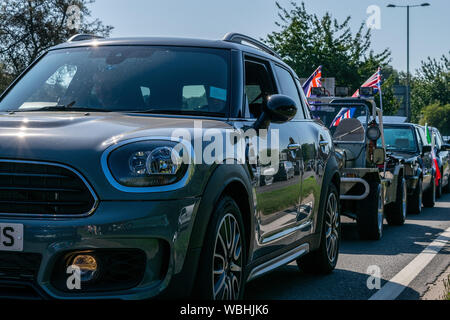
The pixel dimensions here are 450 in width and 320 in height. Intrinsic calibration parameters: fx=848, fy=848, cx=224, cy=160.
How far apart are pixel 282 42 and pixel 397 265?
3252 centimetres

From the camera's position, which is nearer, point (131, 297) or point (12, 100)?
point (131, 297)

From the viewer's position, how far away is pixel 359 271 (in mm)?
7957

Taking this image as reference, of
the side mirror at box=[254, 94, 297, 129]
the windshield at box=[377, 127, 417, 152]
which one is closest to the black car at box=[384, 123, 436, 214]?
the windshield at box=[377, 127, 417, 152]

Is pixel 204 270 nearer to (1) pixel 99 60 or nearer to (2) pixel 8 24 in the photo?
(1) pixel 99 60

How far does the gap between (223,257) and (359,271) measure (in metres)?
3.41

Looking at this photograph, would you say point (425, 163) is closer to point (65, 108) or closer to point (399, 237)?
point (399, 237)

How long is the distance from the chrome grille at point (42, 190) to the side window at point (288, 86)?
9.19ft

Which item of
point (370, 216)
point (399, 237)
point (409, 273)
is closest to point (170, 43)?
point (409, 273)

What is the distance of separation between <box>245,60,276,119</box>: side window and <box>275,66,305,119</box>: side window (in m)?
0.24

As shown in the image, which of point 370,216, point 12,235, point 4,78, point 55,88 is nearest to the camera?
point 12,235

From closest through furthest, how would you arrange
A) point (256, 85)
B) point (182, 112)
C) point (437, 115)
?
point (182, 112) → point (256, 85) → point (437, 115)

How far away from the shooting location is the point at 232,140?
501cm

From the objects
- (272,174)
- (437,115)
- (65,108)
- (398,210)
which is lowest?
(398,210)
